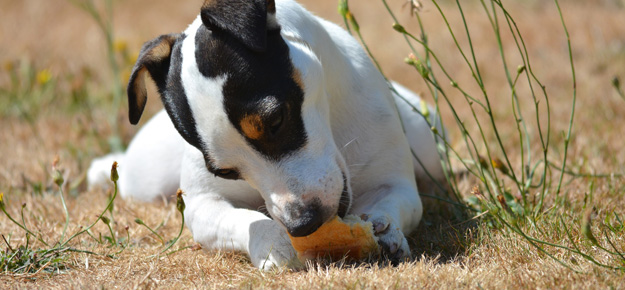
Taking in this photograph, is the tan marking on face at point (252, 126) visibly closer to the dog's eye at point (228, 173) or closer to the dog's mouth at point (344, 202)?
the dog's eye at point (228, 173)

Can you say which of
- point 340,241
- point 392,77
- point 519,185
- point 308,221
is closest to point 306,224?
point 308,221

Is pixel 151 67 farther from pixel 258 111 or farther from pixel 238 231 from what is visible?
pixel 238 231

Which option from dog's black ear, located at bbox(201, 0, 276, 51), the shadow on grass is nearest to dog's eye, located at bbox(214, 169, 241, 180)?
dog's black ear, located at bbox(201, 0, 276, 51)

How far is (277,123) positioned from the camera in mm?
2383

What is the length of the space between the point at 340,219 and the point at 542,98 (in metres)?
3.50

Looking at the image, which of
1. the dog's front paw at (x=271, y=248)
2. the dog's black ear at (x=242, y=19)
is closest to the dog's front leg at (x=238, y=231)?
the dog's front paw at (x=271, y=248)

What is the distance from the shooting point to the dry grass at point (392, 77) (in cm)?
244

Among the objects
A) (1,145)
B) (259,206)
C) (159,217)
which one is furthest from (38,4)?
(259,206)

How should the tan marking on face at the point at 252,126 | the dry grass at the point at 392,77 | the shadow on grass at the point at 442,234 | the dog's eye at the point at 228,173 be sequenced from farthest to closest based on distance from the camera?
1. the shadow on grass at the point at 442,234
2. the dog's eye at the point at 228,173
3. the dry grass at the point at 392,77
4. the tan marking on face at the point at 252,126

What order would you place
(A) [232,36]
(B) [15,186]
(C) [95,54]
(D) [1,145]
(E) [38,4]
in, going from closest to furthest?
1. (A) [232,36]
2. (B) [15,186]
3. (D) [1,145]
4. (C) [95,54]
5. (E) [38,4]

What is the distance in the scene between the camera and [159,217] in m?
3.57

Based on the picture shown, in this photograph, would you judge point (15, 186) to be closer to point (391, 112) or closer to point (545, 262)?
point (391, 112)

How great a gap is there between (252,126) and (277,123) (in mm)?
92

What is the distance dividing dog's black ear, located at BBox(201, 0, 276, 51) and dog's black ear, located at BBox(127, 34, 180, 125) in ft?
0.90
